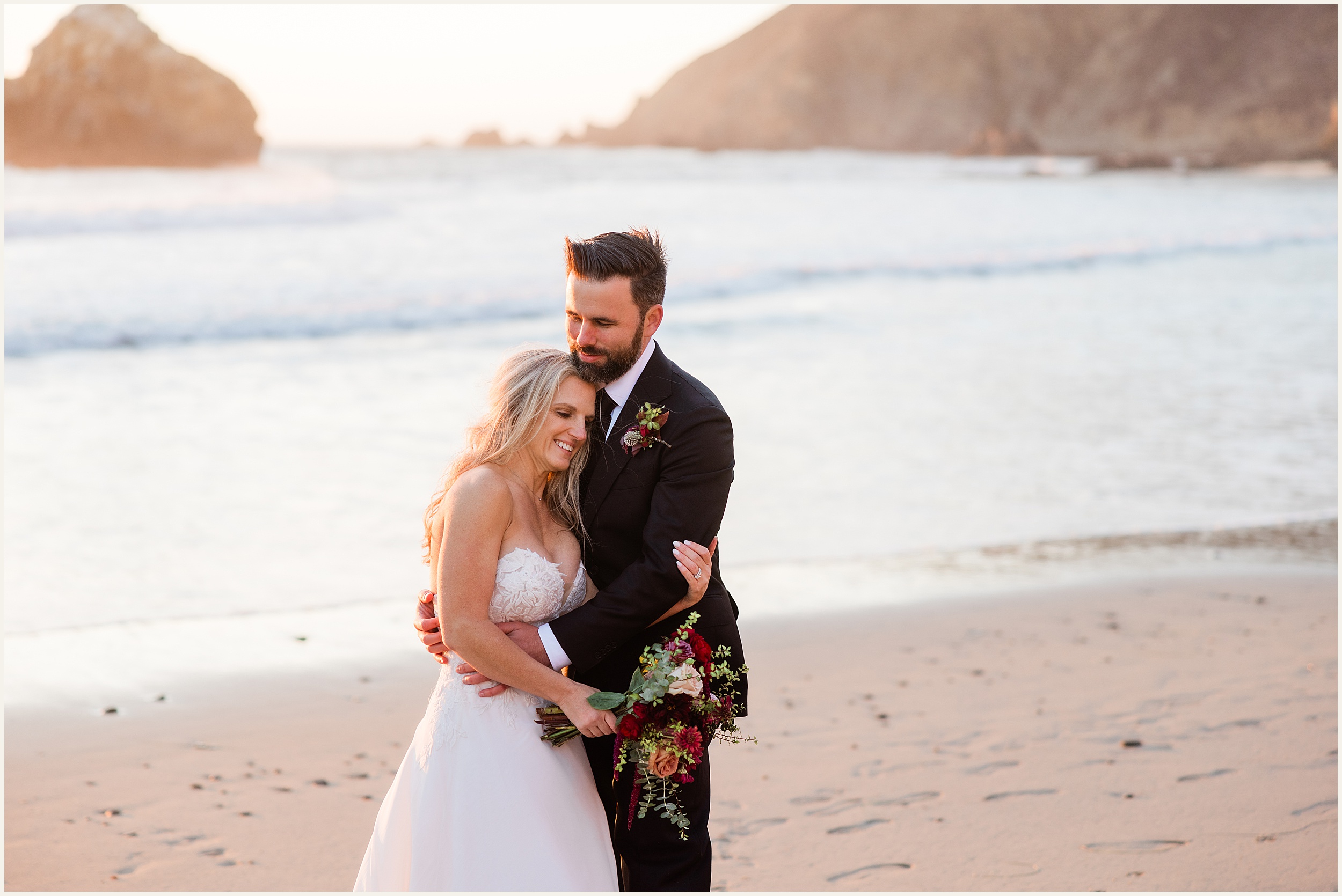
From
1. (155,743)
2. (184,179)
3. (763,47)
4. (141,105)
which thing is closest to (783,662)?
(155,743)

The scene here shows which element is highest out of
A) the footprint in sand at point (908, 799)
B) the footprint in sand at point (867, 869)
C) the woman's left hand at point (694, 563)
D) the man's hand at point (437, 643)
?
the woman's left hand at point (694, 563)

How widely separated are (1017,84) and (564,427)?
433 ft

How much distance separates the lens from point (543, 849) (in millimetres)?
3031

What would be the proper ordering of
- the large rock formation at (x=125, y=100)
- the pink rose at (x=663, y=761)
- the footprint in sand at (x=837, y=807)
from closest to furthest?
the pink rose at (x=663, y=761) < the footprint in sand at (x=837, y=807) < the large rock formation at (x=125, y=100)

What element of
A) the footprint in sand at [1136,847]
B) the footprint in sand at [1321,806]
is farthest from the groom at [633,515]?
the footprint in sand at [1321,806]

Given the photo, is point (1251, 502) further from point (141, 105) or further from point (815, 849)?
point (141, 105)

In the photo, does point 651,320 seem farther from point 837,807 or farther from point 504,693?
point 837,807

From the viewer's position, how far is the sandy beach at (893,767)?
4227 mm

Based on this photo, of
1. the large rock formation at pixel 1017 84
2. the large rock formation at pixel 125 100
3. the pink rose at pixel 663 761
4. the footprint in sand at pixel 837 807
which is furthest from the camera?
the large rock formation at pixel 1017 84

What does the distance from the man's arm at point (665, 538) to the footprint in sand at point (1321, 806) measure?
2951 mm

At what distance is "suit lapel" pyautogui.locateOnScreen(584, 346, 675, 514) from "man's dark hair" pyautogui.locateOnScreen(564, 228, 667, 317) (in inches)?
6.4

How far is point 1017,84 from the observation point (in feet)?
406

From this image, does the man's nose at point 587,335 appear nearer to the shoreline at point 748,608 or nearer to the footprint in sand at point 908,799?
the footprint in sand at point 908,799

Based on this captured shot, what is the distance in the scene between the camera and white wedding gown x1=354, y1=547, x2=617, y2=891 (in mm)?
3023
